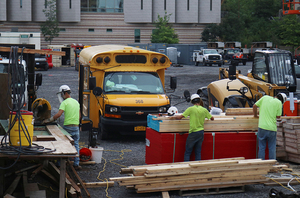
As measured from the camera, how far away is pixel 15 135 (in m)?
6.89

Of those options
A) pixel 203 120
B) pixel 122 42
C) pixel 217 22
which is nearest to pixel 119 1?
pixel 122 42

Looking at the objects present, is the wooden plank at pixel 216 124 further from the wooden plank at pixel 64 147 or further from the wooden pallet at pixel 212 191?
the wooden plank at pixel 64 147

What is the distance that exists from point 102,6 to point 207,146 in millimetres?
64798

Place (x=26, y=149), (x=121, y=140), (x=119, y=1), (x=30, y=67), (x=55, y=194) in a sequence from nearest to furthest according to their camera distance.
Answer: (x=26, y=149) → (x=55, y=194) → (x=121, y=140) → (x=30, y=67) → (x=119, y=1)

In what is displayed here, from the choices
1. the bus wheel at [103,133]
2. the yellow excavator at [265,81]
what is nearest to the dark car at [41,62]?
the bus wheel at [103,133]

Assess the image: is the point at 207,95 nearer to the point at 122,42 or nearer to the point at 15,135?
the point at 15,135

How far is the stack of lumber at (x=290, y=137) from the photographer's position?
10289 millimetres

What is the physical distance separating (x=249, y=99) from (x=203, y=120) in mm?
4933

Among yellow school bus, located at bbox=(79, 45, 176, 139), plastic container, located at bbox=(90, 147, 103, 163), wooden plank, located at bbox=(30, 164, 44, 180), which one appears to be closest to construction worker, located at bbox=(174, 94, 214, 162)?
plastic container, located at bbox=(90, 147, 103, 163)

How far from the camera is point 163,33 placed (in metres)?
64.4

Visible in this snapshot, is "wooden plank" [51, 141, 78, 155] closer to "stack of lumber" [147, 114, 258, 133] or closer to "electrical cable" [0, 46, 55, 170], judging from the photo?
"electrical cable" [0, 46, 55, 170]

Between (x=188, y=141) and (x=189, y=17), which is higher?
(x=189, y=17)

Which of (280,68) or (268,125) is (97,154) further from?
(280,68)

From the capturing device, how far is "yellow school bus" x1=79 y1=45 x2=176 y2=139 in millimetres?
12797
